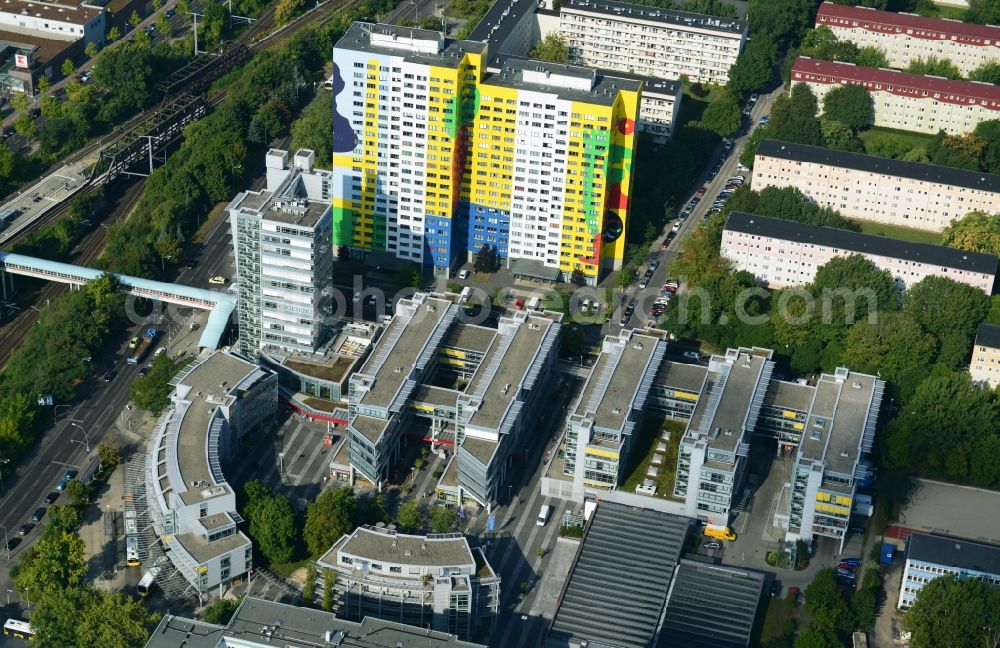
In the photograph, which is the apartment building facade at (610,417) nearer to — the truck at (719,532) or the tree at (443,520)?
the truck at (719,532)

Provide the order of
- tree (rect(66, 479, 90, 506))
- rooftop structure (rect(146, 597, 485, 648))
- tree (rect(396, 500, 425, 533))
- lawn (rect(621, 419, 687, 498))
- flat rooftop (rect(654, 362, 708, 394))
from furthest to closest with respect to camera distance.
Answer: flat rooftop (rect(654, 362, 708, 394)), lawn (rect(621, 419, 687, 498)), tree (rect(66, 479, 90, 506)), tree (rect(396, 500, 425, 533)), rooftop structure (rect(146, 597, 485, 648))

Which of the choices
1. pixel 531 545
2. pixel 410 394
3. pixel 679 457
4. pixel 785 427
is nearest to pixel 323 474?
pixel 410 394

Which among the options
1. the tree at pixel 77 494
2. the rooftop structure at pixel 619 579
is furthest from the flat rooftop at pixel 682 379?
the tree at pixel 77 494

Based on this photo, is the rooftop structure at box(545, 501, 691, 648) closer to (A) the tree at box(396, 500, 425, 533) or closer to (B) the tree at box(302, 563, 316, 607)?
(A) the tree at box(396, 500, 425, 533)

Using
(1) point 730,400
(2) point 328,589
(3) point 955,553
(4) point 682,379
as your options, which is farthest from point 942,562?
(2) point 328,589

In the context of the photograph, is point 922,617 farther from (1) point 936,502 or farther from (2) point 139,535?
(2) point 139,535

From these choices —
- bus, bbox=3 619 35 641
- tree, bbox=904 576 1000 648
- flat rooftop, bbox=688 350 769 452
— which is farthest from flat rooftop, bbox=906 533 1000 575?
bus, bbox=3 619 35 641
